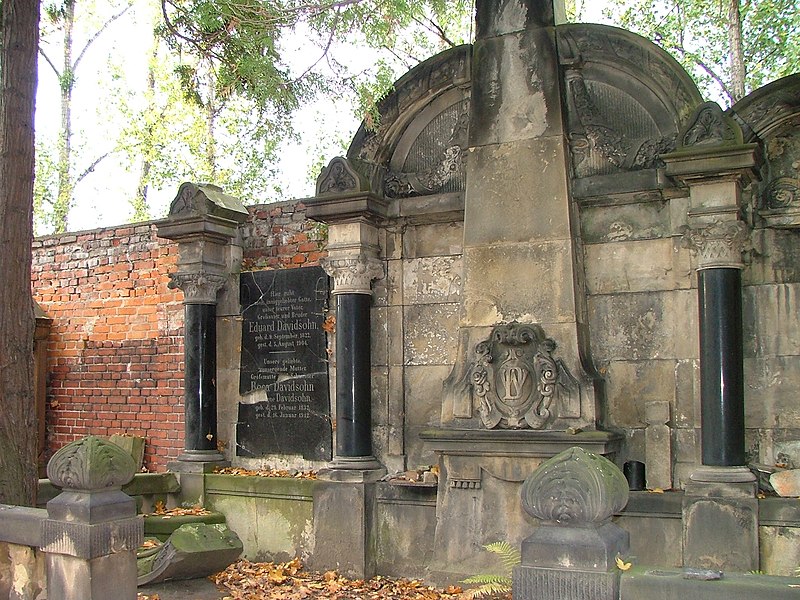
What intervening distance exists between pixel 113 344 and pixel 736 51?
37.1 ft

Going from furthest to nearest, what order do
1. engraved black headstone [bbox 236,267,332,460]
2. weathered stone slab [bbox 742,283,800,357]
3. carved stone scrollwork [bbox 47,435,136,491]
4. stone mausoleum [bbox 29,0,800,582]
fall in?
engraved black headstone [bbox 236,267,332,460] < weathered stone slab [bbox 742,283,800,357] < stone mausoleum [bbox 29,0,800,582] < carved stone scrollwork [bbox 47,435,136,491]

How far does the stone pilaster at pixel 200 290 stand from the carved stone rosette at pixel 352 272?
154 centimetres

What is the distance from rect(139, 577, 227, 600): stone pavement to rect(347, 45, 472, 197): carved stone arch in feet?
12.4

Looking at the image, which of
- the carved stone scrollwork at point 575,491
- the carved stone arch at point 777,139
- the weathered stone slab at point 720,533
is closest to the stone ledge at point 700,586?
the carved stone scrollwork at point 575,491

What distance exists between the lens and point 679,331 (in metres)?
7.00

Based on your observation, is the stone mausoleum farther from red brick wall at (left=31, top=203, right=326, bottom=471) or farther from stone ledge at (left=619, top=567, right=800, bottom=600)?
stone ledge at (left=619, top=567, right=800, bottom=600)

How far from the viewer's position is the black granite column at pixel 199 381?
29.6 feet

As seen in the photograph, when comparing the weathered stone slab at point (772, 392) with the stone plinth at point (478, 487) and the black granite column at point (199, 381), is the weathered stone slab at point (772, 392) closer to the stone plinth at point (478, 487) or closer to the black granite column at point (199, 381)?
the stone plinth at point (478, 487)

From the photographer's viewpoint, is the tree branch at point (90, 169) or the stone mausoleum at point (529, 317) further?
the tree branch at point (90, 169)

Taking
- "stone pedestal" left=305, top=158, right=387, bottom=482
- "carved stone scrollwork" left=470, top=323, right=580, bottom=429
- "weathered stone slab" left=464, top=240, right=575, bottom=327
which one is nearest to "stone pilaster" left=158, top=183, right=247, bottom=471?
"stone pedestal" left=305, top=158, right=387, bottom=482

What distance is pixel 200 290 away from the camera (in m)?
9.09

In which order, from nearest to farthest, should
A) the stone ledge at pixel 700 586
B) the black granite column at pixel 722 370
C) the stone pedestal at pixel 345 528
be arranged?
the stone ledge at pixel 700 586 → the black granite column at pixel 722 370 → the stone pedestal at pixel 345 528

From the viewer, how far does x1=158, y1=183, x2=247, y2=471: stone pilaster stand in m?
8.99

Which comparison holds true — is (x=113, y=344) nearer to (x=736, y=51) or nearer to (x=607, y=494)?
(x=607, y=494)
